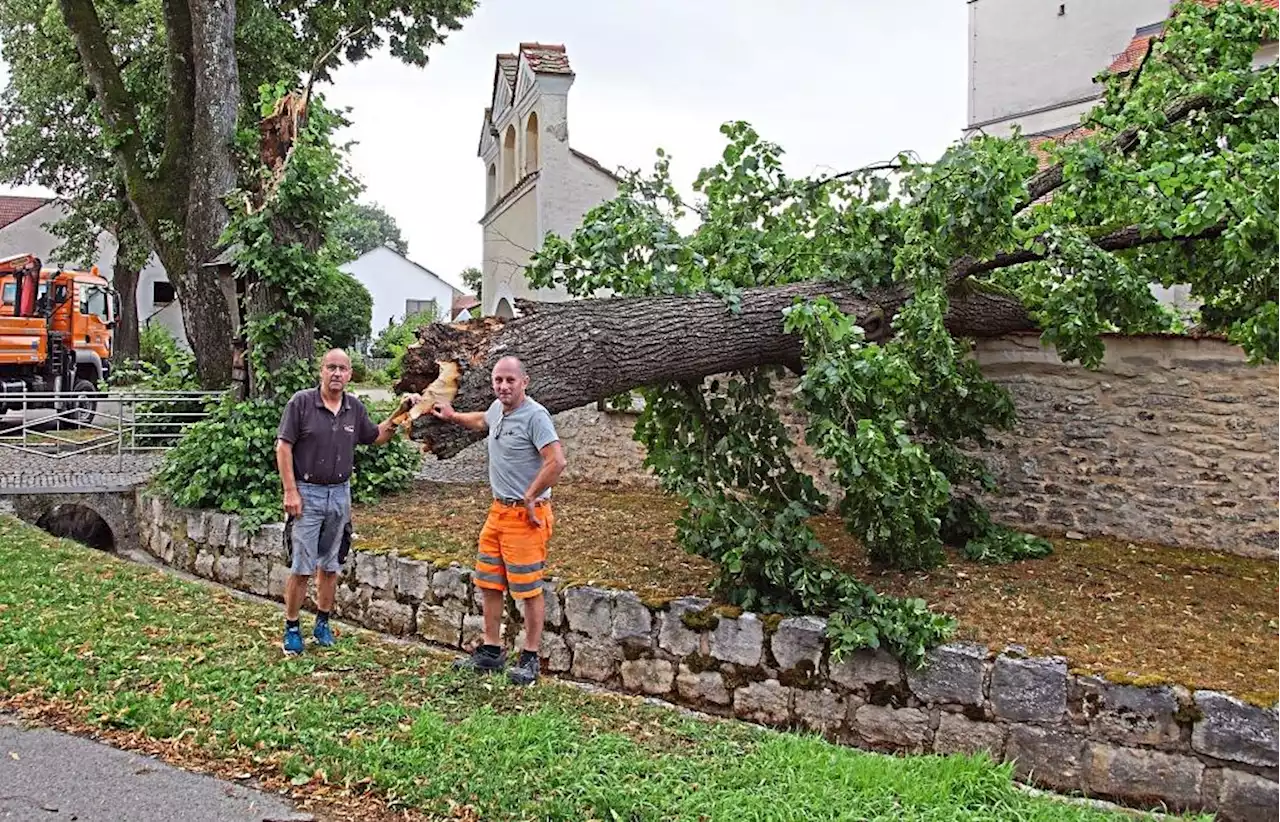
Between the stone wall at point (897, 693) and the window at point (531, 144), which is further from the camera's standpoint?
the window at point (531, 144)

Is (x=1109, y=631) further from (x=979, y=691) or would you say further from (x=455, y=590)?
(x=455, y=590)

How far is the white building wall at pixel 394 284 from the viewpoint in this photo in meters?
48.7

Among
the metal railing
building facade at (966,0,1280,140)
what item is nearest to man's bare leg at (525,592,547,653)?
the metal railing

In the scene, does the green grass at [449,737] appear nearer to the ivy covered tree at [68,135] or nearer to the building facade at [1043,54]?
the ivy covered tree at [68,135]

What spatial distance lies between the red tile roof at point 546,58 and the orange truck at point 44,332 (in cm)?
956

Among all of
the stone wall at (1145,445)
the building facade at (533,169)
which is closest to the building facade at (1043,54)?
the building facade at (533,169)

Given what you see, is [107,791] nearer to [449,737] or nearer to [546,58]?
[449,737]

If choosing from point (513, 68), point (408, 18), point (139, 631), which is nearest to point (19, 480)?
point (139, 631)

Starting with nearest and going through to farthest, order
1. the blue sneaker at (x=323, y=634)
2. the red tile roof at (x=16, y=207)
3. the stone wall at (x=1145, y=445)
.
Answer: the blue sneaker at (x=323, y=634) < the stone wall at (x=1145, y=445) < the red tile roof at (x=16, y=207)

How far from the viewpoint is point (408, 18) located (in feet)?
56.3

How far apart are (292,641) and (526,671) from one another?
141 cm

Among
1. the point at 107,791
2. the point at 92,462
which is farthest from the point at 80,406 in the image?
the point at 107,791

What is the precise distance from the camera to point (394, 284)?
49.2 m

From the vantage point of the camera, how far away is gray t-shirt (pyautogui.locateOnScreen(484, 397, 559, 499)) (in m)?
5.03
